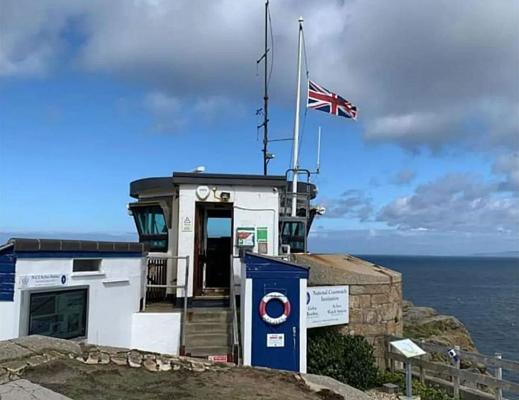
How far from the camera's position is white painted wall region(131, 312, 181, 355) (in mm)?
11344

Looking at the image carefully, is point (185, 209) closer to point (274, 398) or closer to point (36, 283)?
point (36, 283)

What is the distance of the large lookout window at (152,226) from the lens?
1480 cm

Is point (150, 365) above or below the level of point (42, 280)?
below

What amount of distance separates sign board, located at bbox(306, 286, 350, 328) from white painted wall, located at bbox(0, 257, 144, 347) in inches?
144

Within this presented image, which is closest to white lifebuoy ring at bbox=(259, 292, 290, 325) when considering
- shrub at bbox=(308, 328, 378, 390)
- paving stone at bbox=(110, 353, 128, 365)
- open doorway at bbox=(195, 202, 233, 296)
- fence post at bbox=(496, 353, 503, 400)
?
shrub at bbox=(308, 328, 378, 390)

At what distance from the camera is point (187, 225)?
1355 cm

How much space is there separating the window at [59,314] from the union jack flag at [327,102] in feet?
31.7

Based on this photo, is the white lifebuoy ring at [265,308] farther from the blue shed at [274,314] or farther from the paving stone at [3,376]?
the paving stone at [3,376]

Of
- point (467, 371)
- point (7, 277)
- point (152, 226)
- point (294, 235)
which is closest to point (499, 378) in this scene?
point (467, 371)

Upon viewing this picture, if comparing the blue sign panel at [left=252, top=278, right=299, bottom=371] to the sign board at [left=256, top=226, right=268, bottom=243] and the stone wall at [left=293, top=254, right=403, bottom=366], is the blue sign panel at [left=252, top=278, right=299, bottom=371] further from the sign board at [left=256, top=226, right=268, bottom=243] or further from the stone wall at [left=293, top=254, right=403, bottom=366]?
the sign board at [left=256, top=226, right=268, bottom=243]

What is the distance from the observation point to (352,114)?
17688mm

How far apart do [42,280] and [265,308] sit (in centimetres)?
407

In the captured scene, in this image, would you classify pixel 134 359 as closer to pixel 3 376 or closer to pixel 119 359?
pixel 119 359

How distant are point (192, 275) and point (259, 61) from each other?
804 centimetres
